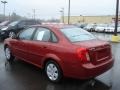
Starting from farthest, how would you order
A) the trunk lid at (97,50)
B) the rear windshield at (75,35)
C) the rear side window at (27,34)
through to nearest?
the rear side window at (27,34) → the rear windshield at (75,35) → the trunk lid at (97,50)

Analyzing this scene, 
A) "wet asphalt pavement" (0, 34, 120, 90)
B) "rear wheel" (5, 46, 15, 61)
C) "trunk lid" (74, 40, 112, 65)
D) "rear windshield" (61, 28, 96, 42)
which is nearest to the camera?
"trunk lid" (74, 40, 112, 65)

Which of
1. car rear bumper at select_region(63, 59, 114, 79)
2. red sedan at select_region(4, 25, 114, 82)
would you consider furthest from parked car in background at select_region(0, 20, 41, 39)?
car rear bumper at select_region(63, 59, 114, 79)

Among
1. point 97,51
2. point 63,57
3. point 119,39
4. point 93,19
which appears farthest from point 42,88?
point 93,19

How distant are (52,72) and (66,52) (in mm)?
851

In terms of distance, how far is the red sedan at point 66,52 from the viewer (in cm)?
550

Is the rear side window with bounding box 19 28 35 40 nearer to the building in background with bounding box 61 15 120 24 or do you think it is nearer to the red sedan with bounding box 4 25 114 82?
the red sedan with bounding box 4 25 114 82

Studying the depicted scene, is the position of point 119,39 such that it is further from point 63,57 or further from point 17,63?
point 63,57

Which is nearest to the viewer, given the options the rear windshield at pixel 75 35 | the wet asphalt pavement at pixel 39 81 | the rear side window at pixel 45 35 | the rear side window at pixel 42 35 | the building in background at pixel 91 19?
the wet asphalt pavement at pixel 39 81

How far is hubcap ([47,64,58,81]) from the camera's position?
241 inches

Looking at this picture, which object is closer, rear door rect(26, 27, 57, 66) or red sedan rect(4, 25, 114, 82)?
red sedan rect(4, 25, 114, 82)

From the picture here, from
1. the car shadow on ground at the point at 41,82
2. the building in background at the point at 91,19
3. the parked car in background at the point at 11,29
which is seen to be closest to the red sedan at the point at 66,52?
the car shadow on ground at the point at 41,82

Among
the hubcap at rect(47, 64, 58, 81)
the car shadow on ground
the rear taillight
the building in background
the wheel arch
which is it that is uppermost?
the building in background

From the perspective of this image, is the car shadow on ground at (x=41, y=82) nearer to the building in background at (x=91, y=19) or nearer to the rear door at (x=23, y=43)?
the rear door at (x=23, y=43)

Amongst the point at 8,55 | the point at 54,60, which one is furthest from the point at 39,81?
the point at 8,55
